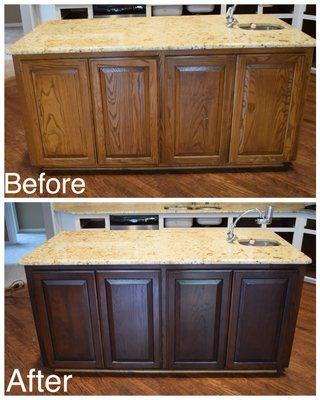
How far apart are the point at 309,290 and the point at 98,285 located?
6.50 ft

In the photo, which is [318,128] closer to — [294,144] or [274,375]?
[294,144]

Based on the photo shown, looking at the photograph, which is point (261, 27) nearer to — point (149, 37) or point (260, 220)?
point (149, 37)

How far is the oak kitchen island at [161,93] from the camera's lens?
223cm

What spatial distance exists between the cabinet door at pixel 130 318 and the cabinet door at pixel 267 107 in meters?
1.15

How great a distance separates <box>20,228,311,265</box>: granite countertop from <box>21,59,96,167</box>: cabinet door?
1.94 feet

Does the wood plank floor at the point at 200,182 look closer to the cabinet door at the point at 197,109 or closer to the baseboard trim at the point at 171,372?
the cabinet door at the point at 197,109

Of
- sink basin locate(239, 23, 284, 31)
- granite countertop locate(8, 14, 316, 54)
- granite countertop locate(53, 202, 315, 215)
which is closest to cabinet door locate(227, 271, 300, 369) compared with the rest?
granite countertop locate(53, 202, 315, 215)

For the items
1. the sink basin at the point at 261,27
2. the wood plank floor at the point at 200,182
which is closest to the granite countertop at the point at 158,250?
the wood plank floor at the point at 200,182

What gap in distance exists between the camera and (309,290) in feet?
10.3

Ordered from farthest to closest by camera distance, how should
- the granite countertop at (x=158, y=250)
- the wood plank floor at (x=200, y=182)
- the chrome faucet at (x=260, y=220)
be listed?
the wood plank floor at (x=200, y=182) → the chrome faucet at (x=260, y=220) → the granite countertop at (x=158, y=250)

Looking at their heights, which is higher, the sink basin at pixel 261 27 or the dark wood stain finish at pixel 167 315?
the sink basin at pixel 261 27

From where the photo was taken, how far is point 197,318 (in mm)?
2070

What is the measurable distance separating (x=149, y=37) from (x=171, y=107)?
1.51 ft

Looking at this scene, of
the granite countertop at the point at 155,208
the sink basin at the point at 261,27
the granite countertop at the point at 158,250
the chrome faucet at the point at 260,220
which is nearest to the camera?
the granite countertop at the point at 158,250
